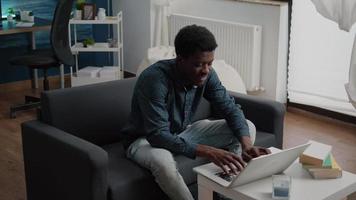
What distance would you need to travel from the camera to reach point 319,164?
2.23 m

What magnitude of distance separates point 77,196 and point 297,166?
1.00 metres

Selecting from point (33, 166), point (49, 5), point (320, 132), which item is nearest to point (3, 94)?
point (49, 5)

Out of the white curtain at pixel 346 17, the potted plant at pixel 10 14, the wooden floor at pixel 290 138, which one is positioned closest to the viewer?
the wooden floor at pixel 290 138

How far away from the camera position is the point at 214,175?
2.19 m

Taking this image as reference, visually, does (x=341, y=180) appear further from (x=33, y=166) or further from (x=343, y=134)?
(x=343, y=134)

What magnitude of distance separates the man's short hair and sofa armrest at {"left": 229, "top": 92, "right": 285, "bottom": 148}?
781 millimetres

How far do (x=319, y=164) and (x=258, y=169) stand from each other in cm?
32

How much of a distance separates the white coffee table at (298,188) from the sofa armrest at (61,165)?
17.8 inches

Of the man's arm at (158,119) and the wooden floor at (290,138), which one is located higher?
the man's arm at (158,119)

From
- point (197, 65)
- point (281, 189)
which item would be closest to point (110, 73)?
point (197, 65)

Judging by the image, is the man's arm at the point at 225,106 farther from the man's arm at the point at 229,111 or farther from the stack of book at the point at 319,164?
the stack of book at the point at 319,164

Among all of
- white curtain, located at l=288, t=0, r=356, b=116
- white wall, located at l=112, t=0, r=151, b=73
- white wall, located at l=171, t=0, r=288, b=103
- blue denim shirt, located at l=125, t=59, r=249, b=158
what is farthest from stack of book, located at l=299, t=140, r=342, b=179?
white wall, located at l=112, t=0, r=151, b=73

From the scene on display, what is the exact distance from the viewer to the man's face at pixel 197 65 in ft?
7.78

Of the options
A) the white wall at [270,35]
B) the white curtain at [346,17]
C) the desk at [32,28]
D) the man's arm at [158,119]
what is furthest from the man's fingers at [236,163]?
the desk at [32,28]
